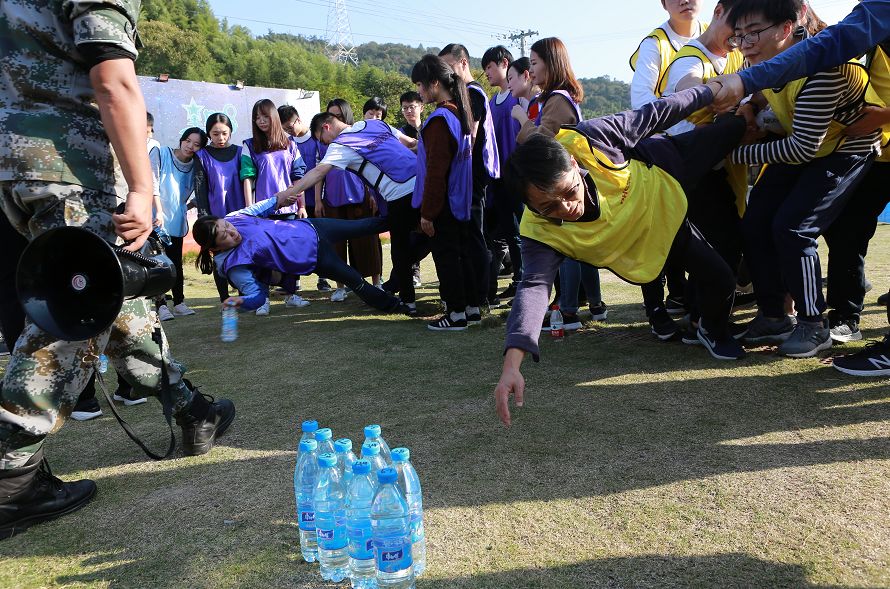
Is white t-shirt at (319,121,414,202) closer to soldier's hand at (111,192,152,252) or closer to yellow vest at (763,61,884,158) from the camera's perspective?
yellow vest at (763,61,884,158)

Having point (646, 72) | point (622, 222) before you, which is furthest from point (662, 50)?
point (622, 222)

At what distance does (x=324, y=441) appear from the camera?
2.31 meters

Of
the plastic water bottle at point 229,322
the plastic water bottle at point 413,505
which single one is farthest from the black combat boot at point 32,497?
the plastic water bottle at point 229,322

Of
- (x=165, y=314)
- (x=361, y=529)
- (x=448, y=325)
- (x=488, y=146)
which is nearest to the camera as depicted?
(x=361, y=529)

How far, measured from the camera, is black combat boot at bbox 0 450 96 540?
240 centimetres

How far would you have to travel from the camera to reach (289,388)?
392cm

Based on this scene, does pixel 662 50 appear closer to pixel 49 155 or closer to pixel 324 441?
pixel 324 441

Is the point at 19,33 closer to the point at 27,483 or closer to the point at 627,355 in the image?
the point at 27,483

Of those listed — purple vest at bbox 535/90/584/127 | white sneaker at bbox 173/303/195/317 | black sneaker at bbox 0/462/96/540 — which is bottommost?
white sneaker at bbox 173/303/195/317

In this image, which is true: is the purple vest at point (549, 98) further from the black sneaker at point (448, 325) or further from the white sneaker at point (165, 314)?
the white sneaker at point (165, 314)

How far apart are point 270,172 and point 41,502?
14.3 ft

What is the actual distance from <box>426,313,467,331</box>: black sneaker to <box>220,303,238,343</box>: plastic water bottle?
4.77 feet

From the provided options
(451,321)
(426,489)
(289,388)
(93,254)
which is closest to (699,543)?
(426,489)

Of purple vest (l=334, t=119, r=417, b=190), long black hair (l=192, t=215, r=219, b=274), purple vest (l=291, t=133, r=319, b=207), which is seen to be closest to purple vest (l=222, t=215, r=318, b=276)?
long black hair (l=192, t=215, r=219, b=274)
